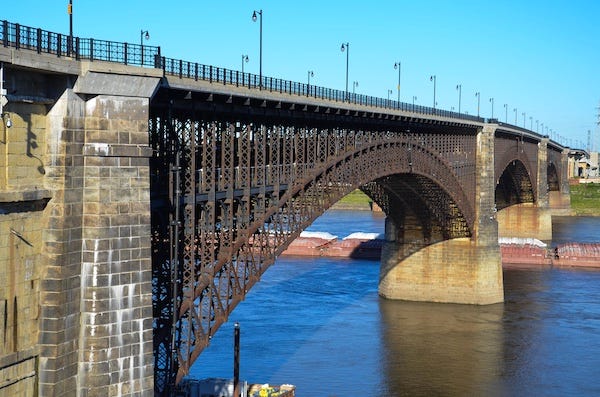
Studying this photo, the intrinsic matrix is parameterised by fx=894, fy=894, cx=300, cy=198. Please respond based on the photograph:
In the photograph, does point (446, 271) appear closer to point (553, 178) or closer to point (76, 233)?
point (76, 233)

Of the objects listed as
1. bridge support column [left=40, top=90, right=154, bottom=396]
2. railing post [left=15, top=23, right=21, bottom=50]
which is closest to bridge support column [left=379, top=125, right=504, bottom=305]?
bridge support column [left=40, top=90, right=154, bottom=396]

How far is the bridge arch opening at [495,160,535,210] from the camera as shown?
108 meters

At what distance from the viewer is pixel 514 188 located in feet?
369

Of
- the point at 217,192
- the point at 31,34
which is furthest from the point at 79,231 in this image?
the point at 217,192

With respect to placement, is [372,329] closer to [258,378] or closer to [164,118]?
[258,378]

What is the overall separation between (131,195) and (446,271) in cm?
4834

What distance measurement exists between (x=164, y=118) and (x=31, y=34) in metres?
5.60

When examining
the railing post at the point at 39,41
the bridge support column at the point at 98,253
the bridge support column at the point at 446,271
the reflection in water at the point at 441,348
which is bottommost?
the reflection in water at the point at 441,348

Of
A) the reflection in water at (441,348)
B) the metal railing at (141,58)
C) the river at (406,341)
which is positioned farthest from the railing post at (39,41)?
the reflection in water at (441,348)

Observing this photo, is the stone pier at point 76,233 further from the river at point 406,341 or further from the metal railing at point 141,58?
the river at point 406,341

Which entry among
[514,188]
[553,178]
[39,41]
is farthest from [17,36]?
[553,178]

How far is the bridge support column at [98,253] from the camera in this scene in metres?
20.7

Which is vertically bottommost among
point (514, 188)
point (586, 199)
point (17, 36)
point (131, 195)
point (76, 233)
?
point (76, 233)

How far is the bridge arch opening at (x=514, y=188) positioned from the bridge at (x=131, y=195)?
67661 mm
